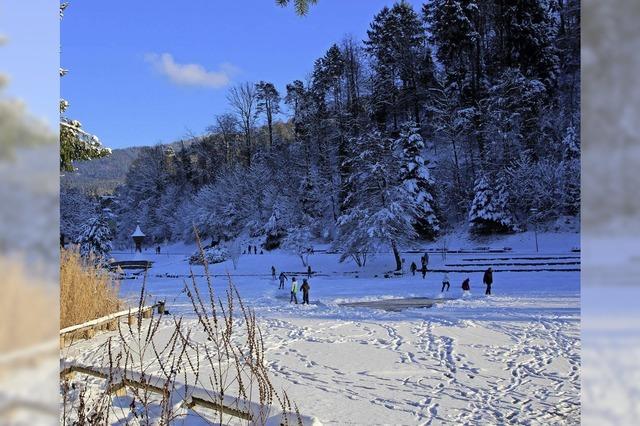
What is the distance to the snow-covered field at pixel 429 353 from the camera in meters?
3.02

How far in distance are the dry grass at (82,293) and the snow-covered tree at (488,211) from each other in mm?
11531

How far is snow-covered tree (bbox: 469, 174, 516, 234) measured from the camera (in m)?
14.7

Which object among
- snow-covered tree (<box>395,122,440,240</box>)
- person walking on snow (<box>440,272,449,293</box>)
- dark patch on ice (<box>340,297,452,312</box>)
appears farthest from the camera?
snow-covered tree (<box>395,122,440,240</box>)

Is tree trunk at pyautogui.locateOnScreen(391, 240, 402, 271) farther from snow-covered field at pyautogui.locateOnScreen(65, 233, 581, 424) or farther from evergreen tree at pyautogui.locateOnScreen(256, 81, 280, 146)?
evergreen tree at pyautogui.locateOnScreen(256, 81, 280, 146)

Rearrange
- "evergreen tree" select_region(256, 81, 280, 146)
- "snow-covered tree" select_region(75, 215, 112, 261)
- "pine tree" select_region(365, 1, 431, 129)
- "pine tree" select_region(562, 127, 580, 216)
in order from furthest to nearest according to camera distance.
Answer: "pine tree" select_region(365, 1, 431, 129) < "snow-covered tree" select_region(75, 215, 112, 261) < "pine tree" select_region(562, 127, 580, 216) < "evergreen tree" select_region(256, 81, 280, 146)

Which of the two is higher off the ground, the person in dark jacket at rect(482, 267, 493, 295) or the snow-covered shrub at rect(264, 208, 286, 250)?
the snow-covered shrub at rect(264, 208, 286, 250)

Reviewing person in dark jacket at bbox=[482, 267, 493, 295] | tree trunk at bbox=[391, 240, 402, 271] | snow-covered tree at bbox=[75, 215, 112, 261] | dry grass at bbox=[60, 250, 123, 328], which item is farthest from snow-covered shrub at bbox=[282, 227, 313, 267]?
dry grass at bbox=[60, 250, 123, 328]

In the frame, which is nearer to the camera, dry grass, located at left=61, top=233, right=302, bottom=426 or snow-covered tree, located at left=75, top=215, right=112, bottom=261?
dry grass, located at left=61, top=233, right=302, bottom=426

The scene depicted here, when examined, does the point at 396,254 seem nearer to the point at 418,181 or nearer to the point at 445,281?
the point at 418,181
